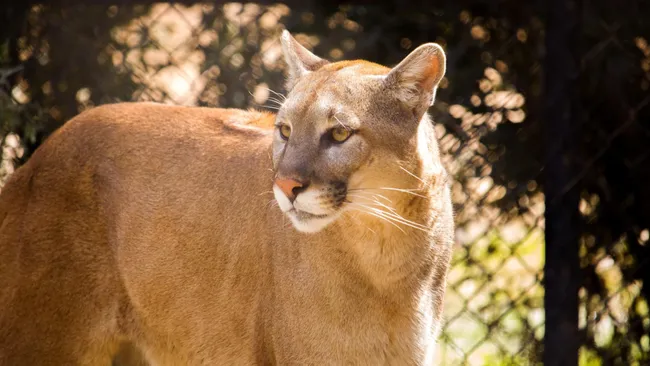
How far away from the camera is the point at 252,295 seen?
4.02 m

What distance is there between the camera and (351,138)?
354 centimetres

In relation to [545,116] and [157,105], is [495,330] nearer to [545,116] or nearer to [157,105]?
[545,116]

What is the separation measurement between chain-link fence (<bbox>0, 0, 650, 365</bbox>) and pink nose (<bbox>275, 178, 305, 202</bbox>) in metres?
1.82

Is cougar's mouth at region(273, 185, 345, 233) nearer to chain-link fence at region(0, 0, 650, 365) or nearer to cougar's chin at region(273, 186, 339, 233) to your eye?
cougar's chin at region(273, 186, 339, 233)

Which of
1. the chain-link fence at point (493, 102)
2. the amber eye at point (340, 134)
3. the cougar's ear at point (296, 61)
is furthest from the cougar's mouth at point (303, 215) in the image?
the chain-link fence at point (493, 102)

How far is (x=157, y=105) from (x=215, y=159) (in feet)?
1.61

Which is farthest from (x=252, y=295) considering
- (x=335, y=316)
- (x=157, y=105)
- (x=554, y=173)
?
(x=554, y=173)

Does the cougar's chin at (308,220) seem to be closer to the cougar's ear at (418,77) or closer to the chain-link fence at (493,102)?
the cougar's ear at (418,77)

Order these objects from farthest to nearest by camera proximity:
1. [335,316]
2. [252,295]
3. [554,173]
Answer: [554,173] < [252,295] < [335,316]

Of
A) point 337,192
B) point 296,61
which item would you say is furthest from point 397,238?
point 296,61

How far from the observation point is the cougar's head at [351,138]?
349 cm

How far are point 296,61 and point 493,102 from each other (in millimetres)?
1551

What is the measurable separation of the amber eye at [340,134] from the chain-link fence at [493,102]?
5.50 ft

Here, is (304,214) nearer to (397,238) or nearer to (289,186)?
(289,186)
